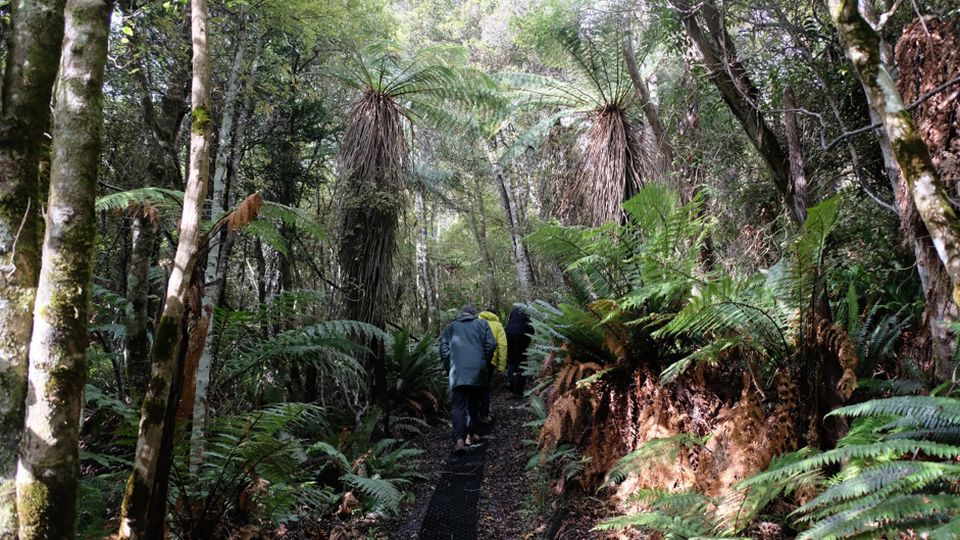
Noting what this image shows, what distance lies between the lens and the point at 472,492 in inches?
200

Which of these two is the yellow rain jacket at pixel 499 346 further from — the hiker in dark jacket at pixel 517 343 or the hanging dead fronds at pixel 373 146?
the hanging dead fronds at pixel 373 146

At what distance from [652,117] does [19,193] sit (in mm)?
6679

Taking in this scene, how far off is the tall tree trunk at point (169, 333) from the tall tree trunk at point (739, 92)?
4037 millimetres

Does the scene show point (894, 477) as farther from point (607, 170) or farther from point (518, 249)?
point (518, 249)

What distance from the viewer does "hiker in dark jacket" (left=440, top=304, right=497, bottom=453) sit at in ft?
20.2

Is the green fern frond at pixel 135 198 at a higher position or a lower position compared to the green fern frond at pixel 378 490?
higher

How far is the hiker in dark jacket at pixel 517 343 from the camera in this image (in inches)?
348

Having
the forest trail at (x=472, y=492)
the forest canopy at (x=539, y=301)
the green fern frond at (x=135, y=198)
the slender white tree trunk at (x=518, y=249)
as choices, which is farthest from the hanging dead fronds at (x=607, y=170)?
the slender white tree trunk at (x=518, y=249)

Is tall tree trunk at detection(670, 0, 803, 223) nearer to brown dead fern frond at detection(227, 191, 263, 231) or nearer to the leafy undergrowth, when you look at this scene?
the leafy undergrowth

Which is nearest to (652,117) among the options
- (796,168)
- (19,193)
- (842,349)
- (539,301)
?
(796,168)

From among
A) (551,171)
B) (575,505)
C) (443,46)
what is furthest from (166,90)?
(575,505)

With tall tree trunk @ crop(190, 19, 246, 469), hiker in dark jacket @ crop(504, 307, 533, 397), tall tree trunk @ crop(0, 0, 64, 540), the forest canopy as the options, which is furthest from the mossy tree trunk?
hiker in dark jacket @ crop(504, 307, 533, 397)

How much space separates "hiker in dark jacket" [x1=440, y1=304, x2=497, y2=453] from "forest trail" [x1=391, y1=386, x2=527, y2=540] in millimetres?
274

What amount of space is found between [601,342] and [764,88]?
323 cm
